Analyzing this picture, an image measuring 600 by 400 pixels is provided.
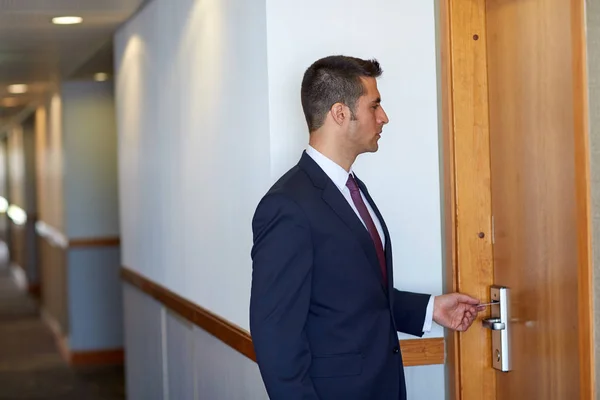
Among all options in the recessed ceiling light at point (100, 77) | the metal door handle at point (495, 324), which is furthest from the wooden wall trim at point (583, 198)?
the recessed ceiling light at point (100, 77)

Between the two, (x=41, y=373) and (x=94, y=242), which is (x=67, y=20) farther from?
(x=41, y=373)

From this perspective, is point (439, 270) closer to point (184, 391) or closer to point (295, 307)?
point (295, 307)

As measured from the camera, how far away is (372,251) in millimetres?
2588

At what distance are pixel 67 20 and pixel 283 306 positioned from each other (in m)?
3.76

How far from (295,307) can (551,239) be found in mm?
811

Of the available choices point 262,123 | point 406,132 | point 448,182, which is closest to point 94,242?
point 262,123

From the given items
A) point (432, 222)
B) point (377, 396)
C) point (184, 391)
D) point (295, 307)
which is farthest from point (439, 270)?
point (184, 391)

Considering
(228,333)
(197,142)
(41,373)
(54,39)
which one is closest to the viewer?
(228,333)

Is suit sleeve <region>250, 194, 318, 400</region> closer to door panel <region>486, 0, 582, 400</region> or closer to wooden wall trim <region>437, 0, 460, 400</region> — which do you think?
door panel <region>486, 0, 582, 400</region>

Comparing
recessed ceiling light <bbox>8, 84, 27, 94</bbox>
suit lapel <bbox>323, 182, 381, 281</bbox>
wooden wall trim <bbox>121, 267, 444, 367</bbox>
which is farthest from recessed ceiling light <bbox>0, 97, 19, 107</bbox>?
suit lapel <bbox>323, 182, 381, 281</bbox>

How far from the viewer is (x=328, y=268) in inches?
98.3

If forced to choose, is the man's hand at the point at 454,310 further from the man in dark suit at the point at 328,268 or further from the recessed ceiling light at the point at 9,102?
the recessed ceiling light at the point at 9,102

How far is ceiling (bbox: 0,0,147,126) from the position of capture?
5.20 m

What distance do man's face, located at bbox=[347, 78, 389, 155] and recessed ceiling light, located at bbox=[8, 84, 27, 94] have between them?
7.41m
